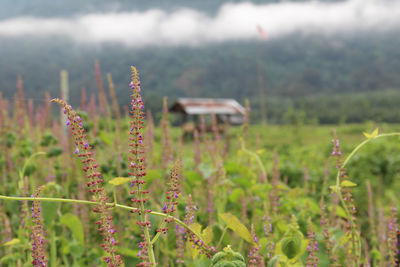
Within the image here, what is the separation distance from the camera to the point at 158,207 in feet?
5.80

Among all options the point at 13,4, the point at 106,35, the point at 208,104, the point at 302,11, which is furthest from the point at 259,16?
the point at 208,104

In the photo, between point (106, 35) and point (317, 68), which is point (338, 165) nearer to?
point (317, 68)

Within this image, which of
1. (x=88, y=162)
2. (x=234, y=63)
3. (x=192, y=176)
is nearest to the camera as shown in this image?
(x=88, y=162)

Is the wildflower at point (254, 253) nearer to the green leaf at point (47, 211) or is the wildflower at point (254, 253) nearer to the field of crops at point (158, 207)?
the field of crops at point (158, 207)

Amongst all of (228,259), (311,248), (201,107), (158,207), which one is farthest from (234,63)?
(228,259)

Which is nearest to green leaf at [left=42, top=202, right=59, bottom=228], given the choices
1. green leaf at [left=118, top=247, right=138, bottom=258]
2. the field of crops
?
the field of crops

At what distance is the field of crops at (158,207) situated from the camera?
0.73 m

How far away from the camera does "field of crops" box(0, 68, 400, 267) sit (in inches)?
28.6

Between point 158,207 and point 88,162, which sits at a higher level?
point 88,162

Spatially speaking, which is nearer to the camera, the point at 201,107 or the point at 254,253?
the point at 254,253

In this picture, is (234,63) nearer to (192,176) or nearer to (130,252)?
(192,176)

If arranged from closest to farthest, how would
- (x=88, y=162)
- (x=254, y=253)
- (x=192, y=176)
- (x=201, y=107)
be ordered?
(x=88, y=162), (x=254, y=253), (x=192, y=176), (x=201, y=107)

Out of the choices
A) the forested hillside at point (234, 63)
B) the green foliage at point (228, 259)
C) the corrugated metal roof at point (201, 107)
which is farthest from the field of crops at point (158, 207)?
the forested hillside at point (234, 63)

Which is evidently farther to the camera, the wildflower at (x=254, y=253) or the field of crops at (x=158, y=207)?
the wildflower at (x=254, y=253)
